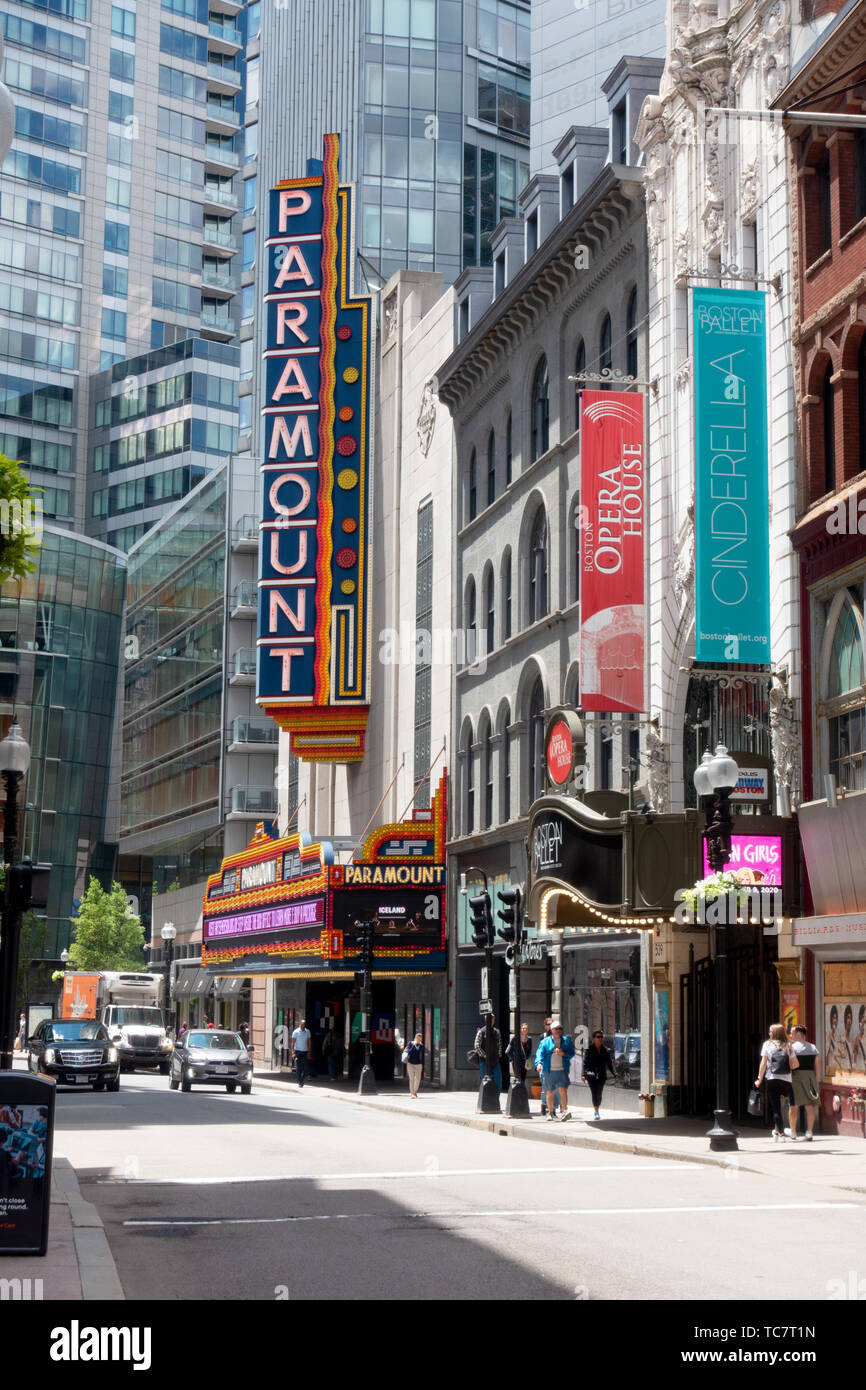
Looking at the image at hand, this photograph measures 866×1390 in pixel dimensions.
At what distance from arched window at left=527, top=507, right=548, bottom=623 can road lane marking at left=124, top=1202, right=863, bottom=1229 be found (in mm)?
24313

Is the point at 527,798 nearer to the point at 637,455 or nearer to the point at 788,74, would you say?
the point at 637,455

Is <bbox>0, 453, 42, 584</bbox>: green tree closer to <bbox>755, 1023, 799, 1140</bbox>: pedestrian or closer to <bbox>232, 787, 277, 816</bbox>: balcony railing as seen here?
<bbox>755, 1023, 799, 1140</bbox>: pedestrian

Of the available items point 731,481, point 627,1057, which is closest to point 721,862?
point 731,481

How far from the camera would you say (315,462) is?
172ft

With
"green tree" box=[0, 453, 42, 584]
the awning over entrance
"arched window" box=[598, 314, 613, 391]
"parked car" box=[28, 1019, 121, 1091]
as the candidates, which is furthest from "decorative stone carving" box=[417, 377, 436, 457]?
"green tree" box=[0, 453, 42, 584]

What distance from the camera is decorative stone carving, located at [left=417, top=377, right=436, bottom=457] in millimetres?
50281

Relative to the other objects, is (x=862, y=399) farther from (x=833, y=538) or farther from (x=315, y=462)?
(x=315, y=462)

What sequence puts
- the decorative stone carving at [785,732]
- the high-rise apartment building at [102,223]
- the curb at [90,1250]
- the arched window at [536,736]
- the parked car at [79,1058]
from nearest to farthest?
the curb at [90,1250] < the decorative stone carving at [785,732] < the arched window at [536,736] < the parked car at [79,1058] < the high-rise apartment building at [102,223]

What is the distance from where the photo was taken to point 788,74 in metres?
29.1

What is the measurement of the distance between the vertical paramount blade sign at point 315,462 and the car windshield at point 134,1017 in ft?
39.0

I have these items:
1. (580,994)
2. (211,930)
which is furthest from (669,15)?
(211,930)

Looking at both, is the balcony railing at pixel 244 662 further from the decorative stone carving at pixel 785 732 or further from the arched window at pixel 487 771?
the decorative stone carving at pixel 785 732

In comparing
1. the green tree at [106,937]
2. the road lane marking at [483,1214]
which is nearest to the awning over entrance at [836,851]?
the road lane marking at [483,1214]

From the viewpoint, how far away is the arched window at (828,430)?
2769 centimetres
